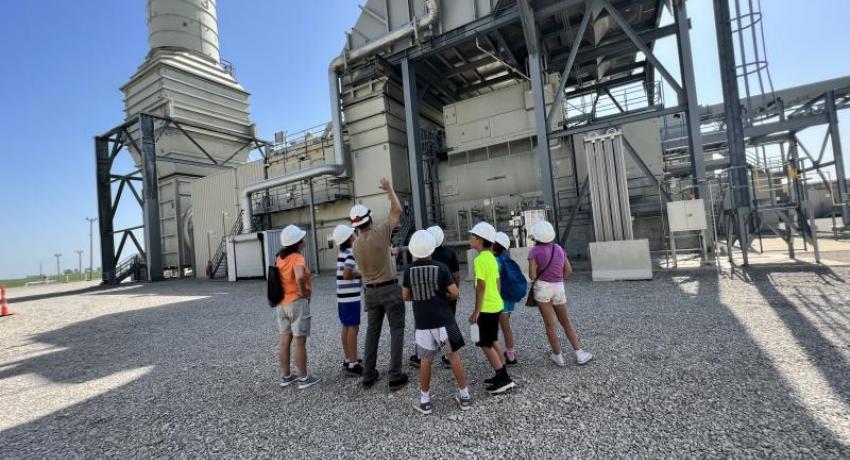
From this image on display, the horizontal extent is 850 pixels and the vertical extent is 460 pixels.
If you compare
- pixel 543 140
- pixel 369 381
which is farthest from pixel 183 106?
pixel 369 381

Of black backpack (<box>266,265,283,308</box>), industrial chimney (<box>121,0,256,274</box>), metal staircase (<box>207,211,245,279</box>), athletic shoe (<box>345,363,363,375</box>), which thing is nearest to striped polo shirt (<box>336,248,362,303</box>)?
black backpack (<box>266,265,283,308</box>)

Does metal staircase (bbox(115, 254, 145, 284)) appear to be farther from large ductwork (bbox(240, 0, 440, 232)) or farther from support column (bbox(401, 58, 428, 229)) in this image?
support column (bbox(401, 58, 428, 229))

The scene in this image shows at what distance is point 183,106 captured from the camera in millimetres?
22188

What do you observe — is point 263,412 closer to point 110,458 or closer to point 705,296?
point 110,458

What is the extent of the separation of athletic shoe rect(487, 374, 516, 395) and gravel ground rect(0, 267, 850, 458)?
83 mm

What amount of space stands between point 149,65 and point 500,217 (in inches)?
885

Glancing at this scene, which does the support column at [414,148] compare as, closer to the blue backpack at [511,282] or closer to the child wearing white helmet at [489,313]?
the blue backpack at [511,282]

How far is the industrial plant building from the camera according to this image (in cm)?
1022

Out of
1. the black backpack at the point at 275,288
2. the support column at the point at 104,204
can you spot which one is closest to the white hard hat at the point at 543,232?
the black backpack at the point at 275,288

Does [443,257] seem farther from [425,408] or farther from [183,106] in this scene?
[183,106]

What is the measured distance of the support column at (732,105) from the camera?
9578 millimetres

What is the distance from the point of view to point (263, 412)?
3182mm

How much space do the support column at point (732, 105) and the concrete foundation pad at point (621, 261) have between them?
3.22 m

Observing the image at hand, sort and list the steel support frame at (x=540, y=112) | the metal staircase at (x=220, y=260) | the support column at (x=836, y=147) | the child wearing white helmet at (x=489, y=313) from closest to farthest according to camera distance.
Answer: the child wearing white helmet at (x=489, y=313) < the steel support frame at (x=540, y=112) < the support column at (x=836, y=147) < the metal staircase at (x=220, y=260)
